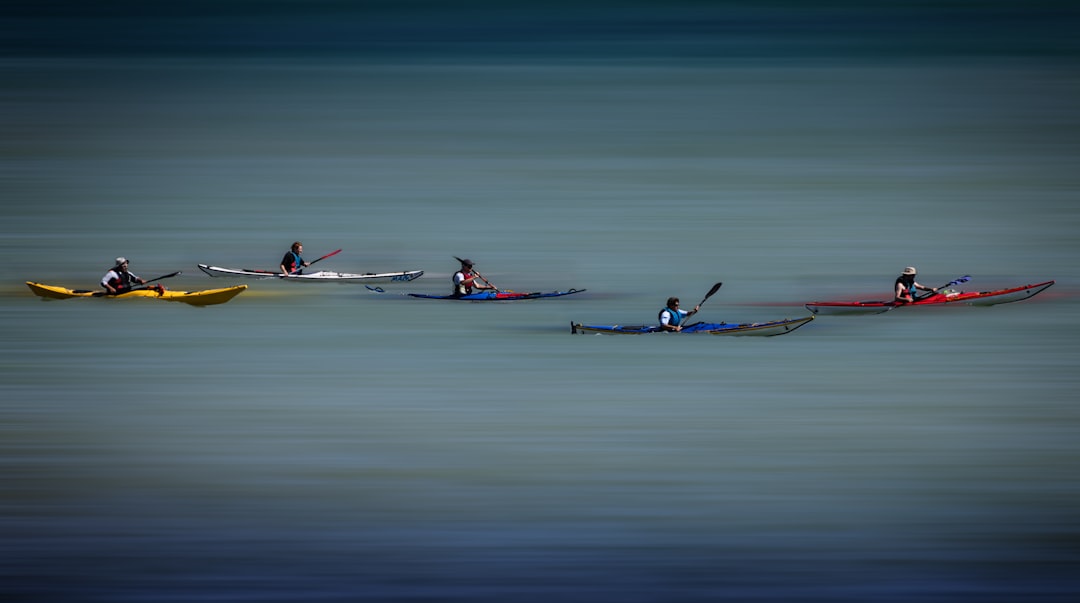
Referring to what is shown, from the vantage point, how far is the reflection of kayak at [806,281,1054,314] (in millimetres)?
21656

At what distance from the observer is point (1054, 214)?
1341 inches

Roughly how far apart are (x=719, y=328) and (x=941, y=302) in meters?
5.13

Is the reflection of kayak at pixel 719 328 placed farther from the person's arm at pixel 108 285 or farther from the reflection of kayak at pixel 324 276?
the person's arm at pixel 108 285

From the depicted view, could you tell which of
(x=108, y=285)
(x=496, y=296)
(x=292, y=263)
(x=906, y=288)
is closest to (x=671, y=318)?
(x=496, y=296)

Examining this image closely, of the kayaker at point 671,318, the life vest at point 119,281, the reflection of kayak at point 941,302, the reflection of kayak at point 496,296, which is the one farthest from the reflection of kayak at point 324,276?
the reflection of kayak at point 941,302

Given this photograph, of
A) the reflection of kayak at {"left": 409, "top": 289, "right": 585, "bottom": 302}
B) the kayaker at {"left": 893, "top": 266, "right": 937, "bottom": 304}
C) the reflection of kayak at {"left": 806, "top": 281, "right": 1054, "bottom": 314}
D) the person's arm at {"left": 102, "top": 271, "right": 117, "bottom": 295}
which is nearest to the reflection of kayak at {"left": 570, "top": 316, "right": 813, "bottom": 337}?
the reflection of kayak at {"left": 806, "top": 281, "right": 1054, "bottom": 314}

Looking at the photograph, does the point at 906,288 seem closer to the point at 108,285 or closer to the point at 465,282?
the point at 465,282

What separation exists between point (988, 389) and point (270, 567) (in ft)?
34.5

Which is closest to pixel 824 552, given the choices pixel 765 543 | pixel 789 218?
pixel 765 543

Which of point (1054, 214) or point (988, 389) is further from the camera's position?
point (1054, 214)

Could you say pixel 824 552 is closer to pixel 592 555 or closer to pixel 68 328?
pixel 592 555

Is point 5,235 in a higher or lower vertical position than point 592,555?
higher

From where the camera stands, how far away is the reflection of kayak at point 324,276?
997 inches

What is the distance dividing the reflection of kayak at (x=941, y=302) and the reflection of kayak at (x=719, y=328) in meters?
1.81
